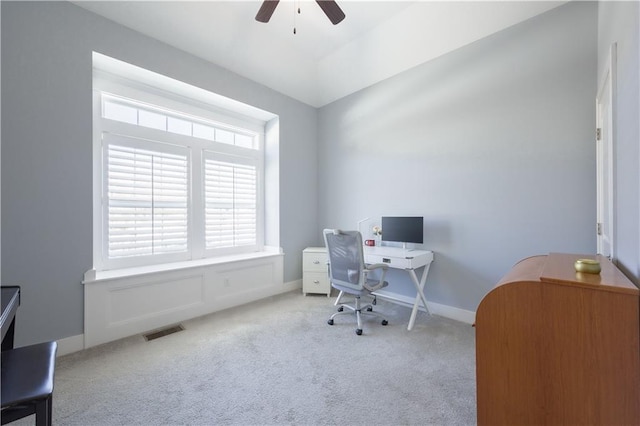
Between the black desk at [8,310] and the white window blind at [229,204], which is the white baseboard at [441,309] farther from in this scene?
the black desk at [8,310]

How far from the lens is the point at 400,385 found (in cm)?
184

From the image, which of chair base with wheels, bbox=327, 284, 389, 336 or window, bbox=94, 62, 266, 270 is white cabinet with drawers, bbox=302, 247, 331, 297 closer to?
chair base with wheels, bbox=327, 284, 389, 336

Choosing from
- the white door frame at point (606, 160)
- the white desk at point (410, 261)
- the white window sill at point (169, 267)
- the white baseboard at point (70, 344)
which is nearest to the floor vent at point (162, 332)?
the white baseboard at point (70, 344)

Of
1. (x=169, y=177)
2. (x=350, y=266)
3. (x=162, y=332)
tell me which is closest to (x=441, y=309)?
(x=350, y=266)

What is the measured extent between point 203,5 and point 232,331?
136 inches

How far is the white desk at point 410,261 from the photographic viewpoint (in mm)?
2793

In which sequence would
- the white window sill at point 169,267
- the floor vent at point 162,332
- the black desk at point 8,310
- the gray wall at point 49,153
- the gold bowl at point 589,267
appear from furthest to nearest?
the floor vent at point 162,332 < the white window sill at point 169,267 < the gray wall at point 49,153 < the black desk at point 8,310 < the gold bowl at point 589,267

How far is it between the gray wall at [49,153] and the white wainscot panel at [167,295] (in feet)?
0.46

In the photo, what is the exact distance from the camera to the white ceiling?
2.61 metres

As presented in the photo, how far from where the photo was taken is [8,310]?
1.29 meters

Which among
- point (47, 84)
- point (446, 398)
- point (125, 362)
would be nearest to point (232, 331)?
point (125, 362)

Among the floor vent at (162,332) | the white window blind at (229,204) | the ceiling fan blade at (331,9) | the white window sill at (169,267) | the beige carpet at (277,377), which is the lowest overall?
the floor vent at (162,332)

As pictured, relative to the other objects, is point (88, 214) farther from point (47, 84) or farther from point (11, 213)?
point (47, 84)

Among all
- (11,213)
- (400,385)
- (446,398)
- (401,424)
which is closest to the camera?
(401,424)
